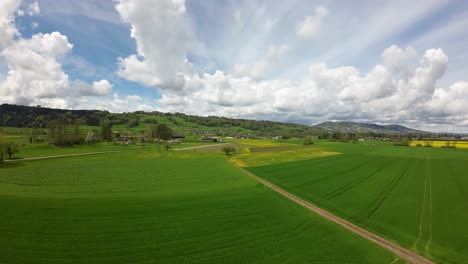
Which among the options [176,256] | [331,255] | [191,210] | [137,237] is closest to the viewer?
[176,256]

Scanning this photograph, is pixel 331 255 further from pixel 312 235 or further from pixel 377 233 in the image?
pixel 377 233

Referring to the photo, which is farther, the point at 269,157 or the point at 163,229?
the point at 269,157

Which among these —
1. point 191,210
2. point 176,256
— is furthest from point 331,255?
point 191,210

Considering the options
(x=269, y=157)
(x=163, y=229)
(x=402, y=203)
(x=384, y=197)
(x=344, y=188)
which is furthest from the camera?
(x=269, y=157)

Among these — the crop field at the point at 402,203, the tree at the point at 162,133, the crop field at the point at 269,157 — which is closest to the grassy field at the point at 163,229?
the crop field at the point at 402,203

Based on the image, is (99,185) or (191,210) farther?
(99,185)

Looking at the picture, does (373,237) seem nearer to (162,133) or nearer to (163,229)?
(163,229)

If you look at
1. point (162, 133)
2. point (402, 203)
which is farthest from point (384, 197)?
point (162, 133)

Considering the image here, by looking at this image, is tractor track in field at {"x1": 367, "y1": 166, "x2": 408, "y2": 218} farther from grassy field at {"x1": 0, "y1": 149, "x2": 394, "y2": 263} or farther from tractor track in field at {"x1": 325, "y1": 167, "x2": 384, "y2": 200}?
grassy field at {"x1": 0, "y1": 149, "x2": 394, "y2": 263}

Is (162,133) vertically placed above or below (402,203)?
above
